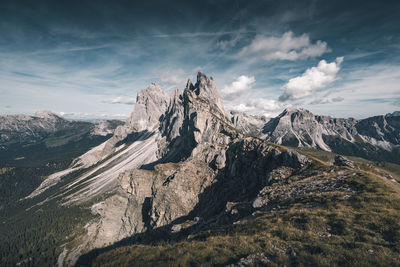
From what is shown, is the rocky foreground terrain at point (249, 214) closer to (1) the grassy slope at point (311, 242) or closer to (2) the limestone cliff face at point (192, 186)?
(1) the grassy slope at point (311, 242)

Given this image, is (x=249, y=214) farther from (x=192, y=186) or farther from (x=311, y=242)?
(x=192, y=186)

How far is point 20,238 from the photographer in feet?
646

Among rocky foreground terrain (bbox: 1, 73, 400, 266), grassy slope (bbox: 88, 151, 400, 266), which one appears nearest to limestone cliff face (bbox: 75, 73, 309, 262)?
rocky foreground terrain (bbox: 1, 73, 400, 266)

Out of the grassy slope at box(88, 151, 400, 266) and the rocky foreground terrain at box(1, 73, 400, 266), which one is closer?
the grassy slope at box(88, 151, 400, 266)

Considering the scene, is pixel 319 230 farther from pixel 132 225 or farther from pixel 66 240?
pixel 66 240

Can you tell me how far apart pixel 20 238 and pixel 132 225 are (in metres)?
179

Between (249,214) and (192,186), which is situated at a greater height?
(249,214)

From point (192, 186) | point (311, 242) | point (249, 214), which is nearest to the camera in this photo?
point (311, 242)

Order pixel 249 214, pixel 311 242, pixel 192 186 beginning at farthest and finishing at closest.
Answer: pixel 192 186, pixel 249 214, pixel 311 242

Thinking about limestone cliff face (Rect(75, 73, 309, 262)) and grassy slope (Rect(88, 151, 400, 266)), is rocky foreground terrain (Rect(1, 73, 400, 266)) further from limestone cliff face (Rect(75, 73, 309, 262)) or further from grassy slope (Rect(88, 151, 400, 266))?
limestone cliff face (Rect(75, 73, 309, 262))

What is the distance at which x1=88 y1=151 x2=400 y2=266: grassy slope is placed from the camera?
1480 cm

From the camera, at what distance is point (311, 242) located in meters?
17.7

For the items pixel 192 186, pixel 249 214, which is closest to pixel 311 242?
pixel 249 214

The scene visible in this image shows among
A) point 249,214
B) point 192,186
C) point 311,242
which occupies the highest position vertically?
point 311,242
